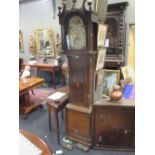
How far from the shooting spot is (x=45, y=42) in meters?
5.71

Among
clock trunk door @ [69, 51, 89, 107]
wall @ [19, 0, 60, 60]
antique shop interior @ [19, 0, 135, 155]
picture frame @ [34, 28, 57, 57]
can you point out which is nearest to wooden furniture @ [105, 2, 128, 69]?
antique shop interior @ [19, 0, 135, 155]

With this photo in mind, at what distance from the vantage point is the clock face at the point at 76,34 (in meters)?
2.22

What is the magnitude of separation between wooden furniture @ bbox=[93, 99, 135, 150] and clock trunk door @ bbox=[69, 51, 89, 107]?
211 mm

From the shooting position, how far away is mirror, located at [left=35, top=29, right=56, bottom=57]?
Answer: 560 centimetres

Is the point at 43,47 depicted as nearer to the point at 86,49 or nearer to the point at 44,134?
the point at 44,134

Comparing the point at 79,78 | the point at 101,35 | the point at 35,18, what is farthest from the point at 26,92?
the point at 35,18

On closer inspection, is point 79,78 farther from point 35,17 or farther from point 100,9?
Answer: point 35,17

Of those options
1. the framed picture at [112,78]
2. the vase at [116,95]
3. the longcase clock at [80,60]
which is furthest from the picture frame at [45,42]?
the vase at [116,95]

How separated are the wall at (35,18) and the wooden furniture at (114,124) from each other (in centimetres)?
371

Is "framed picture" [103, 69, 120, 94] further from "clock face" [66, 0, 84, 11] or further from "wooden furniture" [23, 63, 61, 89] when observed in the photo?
"clock face" [66, 0, 84, 11]

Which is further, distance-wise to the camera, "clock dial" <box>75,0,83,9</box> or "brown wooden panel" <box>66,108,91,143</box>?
"brown wooden panel" <box>66,108,91,143</box>

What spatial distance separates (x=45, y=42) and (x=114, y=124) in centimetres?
401
